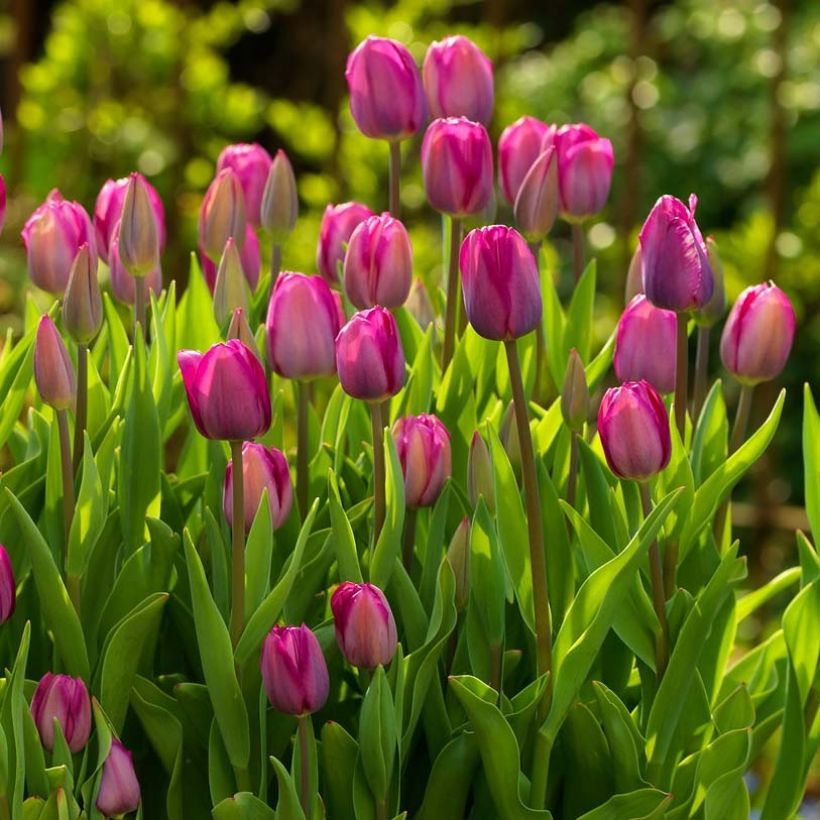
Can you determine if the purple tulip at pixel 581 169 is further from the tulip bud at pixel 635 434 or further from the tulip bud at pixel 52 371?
the tulip bud at pixel 52 371

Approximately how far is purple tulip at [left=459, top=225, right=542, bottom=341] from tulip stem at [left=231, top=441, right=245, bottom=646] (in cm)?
15

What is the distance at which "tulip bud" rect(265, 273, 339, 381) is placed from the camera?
2.95 ft

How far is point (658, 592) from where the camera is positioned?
908 millimetres

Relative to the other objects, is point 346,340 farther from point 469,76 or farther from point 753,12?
point 753,12

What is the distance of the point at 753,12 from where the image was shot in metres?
4.23

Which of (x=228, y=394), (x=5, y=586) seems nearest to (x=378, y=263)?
(x=228, y=394)

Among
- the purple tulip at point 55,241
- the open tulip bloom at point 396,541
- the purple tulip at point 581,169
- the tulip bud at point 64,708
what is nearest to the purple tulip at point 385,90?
the open tulip bloom at point 396,541

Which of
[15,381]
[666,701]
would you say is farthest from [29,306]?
[666,701]

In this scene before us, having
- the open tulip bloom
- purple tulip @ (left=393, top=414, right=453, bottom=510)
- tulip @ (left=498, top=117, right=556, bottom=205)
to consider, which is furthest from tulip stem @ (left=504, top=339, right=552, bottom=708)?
tulip @ (left=498, top=117, right=556, bottom=205)

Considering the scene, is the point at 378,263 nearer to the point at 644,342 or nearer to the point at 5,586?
the point at 644,342

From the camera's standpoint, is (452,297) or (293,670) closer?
(293,670)

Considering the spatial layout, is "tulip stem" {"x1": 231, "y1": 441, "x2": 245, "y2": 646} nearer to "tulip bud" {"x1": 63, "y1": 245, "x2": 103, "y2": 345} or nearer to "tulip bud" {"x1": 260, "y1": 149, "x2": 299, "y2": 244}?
"tulip bud" {"x1": 63, "y1": 245, "x2": 103, "y2": 345}

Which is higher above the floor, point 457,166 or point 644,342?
point 457,166

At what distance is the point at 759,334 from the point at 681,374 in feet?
0.25
